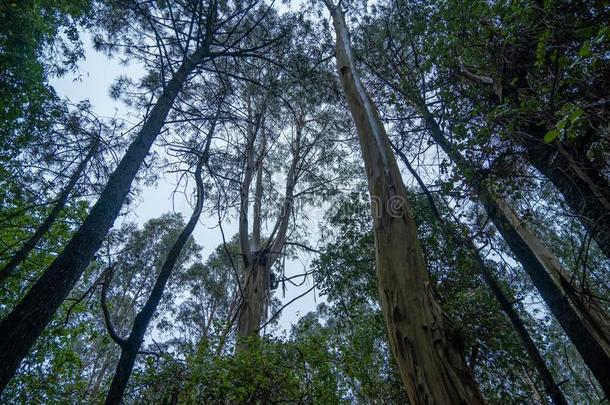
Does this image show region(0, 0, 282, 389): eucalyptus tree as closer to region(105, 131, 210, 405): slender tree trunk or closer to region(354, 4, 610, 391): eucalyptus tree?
region(105, 131, 210, 405): slender tree trunk

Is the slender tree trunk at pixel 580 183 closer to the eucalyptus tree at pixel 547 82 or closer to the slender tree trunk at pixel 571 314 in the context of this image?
the eucalyptus tree at pixel 547 82

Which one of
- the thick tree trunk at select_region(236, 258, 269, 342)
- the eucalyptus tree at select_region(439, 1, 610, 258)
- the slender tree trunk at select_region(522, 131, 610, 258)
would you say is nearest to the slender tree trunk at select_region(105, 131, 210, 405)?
the thick tree trunk at select_region(236, 258, 269, 342)

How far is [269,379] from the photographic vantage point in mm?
2977

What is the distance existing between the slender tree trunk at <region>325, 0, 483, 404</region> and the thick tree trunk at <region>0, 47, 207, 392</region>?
2.40m

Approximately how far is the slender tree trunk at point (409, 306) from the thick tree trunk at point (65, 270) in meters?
2.40

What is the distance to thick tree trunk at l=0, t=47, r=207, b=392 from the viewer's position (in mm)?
2020

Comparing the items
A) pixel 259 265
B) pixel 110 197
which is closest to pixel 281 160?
pixel 259 265

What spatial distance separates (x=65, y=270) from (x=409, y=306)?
2.70m

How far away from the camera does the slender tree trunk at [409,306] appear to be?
1.24 meters

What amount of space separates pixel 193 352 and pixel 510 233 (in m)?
4.25

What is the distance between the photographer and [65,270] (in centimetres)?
251

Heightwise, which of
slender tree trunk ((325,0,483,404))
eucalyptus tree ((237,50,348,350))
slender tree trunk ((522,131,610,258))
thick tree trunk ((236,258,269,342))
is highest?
eucalyptus tree ((237,50,348,350))

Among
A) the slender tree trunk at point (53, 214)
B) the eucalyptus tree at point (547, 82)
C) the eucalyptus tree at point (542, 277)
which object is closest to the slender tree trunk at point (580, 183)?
the eucalyptus tree at point (547, 82)

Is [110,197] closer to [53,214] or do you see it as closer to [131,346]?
[131,346]
